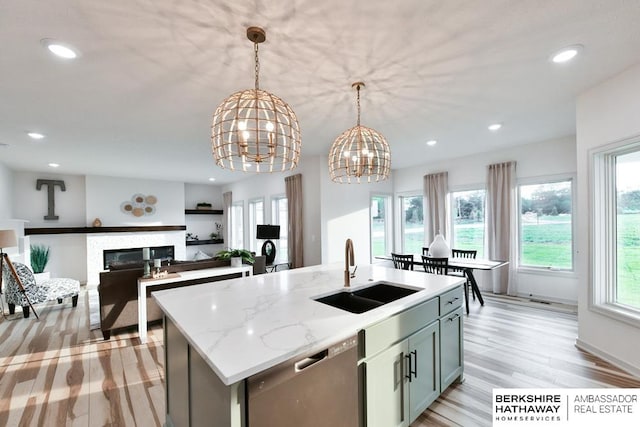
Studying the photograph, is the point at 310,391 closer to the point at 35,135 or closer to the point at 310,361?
the point at 310,361

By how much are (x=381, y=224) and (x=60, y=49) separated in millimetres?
5962

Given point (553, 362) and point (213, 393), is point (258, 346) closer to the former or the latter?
point (213, 393)

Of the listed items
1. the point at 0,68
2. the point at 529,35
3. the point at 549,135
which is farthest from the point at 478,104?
the point at 0,68

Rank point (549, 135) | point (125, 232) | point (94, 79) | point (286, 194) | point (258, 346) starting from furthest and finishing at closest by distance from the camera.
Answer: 1. point (125, 232)
2. point (286, 194)
3. point (549, 135)
4. point (94, 79)
5. point (258, 346)

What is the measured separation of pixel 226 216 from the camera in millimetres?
9023

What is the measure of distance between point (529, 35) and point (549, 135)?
3278mm

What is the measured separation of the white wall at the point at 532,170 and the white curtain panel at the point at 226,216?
6195 mm

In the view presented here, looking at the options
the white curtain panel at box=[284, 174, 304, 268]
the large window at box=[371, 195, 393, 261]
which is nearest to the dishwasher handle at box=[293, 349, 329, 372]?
the white curtain panel at box=[284, 174, 304, 268]

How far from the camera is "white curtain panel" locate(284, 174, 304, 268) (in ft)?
18.4

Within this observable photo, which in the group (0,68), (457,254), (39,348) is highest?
(0,68)

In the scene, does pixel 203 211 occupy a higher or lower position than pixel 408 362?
higher

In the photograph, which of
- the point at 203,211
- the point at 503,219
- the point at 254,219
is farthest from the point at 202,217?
the point at 503,219

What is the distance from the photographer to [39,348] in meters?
3.27

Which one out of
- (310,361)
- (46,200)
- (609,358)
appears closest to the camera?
(310,361)
